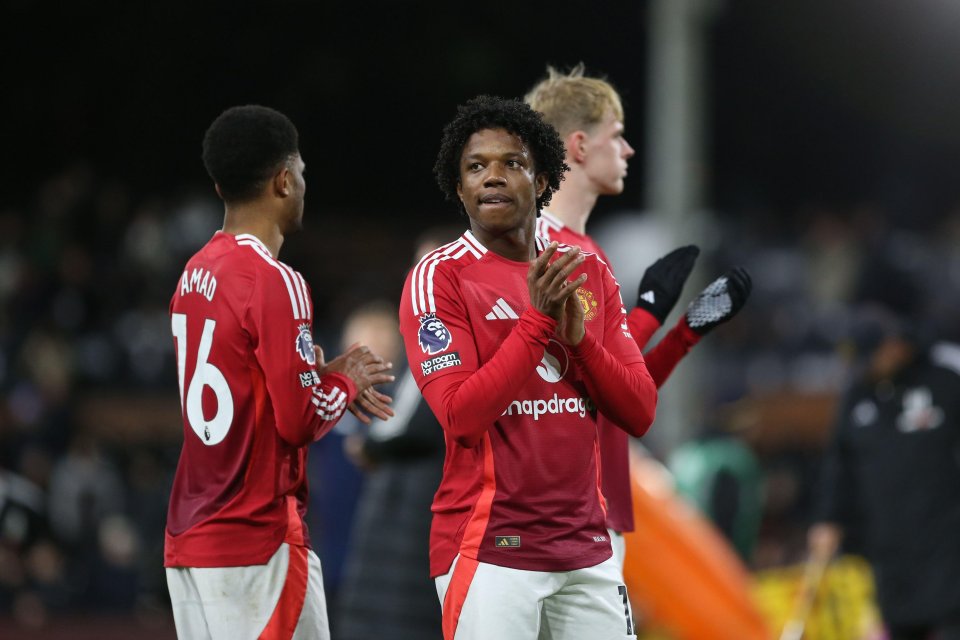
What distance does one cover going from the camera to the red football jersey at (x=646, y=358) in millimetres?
4270

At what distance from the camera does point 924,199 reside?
778 inches

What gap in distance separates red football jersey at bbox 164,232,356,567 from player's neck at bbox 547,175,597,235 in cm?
112

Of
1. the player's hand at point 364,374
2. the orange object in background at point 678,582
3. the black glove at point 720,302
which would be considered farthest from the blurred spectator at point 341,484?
the player's hand at point 364,374

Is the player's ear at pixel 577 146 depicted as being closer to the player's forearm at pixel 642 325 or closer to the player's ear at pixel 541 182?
the player's forearm at pixel 642 325

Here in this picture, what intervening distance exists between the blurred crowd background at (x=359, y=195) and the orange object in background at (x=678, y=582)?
365 centimetres

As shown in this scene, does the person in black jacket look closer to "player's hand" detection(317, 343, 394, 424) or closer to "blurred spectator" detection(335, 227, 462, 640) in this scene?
"blurred spectator" detection(335, 227, 462, 640)

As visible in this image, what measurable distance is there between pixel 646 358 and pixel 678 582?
395 cm

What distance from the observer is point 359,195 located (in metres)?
19.9

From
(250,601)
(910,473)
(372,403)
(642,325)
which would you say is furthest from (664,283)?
(910,473)

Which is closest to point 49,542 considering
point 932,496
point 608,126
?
point 932,496

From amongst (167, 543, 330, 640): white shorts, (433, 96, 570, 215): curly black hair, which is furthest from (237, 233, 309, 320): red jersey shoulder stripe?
(167, 543, 330, 640): white shorts

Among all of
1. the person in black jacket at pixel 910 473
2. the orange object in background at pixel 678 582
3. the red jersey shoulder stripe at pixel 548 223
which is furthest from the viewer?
the orange object in background at pixel 678 582

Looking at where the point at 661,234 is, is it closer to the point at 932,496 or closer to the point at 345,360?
the point at 932,496

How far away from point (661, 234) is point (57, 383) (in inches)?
269
